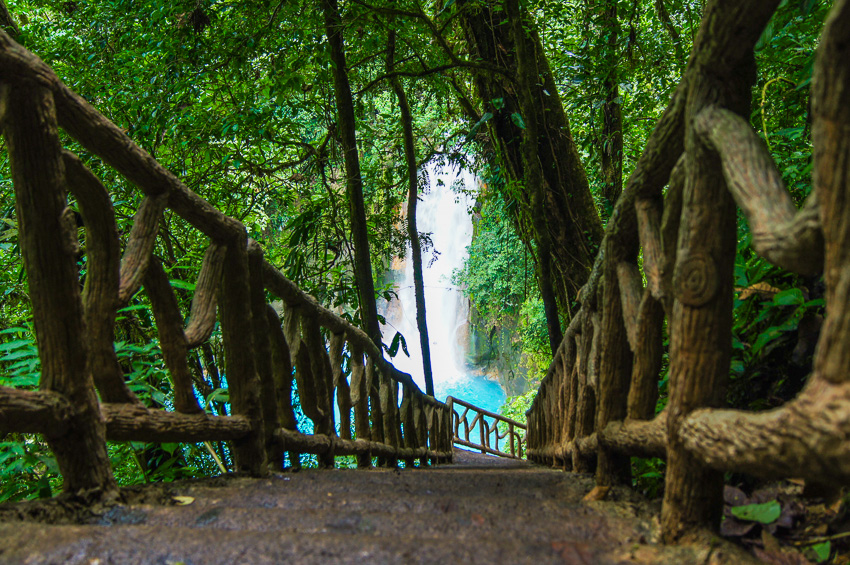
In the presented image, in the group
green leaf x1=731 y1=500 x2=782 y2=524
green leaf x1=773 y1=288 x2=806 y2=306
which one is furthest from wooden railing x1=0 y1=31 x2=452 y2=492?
green leaf x1=773 y1=288 x2=806 y2=306

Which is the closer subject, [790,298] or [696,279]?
[696,279]

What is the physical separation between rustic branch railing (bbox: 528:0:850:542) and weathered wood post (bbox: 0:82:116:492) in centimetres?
106

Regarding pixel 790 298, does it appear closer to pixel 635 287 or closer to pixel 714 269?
pixel 635 287

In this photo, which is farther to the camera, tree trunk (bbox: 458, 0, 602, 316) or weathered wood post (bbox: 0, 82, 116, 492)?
tree trunk (bbox: 458, 0, 602, 316)

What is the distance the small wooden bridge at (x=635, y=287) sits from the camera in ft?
2.09

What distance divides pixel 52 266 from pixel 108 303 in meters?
0.19

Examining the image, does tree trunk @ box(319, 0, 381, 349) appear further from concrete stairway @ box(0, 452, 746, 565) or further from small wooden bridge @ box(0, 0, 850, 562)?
concrete stairway @ box(0, 452, 746, 565)

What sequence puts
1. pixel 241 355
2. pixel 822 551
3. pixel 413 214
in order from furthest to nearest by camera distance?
pixel 413 214
pixel 241 355
pixel 822 551

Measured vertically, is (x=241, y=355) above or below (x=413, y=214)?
below

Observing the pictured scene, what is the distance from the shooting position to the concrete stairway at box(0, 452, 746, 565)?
0.89 m

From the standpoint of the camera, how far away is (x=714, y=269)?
1.00m

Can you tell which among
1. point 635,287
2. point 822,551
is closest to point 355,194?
point 635,287

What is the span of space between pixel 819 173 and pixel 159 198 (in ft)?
4.39

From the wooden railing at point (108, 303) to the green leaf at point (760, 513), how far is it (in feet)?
3.88
